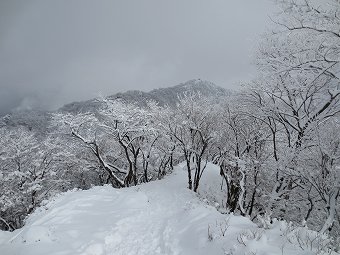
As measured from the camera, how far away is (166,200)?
1833cm

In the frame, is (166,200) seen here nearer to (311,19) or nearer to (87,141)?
(87,141)

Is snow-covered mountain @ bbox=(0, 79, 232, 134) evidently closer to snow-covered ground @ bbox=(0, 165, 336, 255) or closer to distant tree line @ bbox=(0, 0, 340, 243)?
distant tree line @ bbox=(0, 0, 340, 243)

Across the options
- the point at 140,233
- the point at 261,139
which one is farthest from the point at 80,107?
the point at 140,233

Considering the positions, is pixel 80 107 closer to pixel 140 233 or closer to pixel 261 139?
pixel 261 139

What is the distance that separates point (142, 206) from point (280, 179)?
25.4 ft

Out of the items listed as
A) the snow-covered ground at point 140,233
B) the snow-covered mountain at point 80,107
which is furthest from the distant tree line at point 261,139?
the snow-covered mountain at point 80,107

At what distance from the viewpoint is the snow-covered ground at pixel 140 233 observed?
7.27 meters

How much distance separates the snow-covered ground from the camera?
7266mm

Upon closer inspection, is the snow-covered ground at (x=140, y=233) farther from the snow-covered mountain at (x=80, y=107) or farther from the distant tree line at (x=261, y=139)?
the snow-covered mountain at (x=80, y=107)

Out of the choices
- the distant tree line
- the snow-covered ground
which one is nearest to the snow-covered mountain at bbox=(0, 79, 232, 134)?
the distant tree line

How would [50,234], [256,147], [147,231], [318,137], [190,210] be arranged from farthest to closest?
[256,147] → [190,210] → [318,137] → [147,231] → [50,234]

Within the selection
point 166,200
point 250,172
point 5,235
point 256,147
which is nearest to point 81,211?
point 5,235

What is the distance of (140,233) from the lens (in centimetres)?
1093

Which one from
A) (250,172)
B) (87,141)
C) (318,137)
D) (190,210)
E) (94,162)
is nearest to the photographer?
(318,137)
